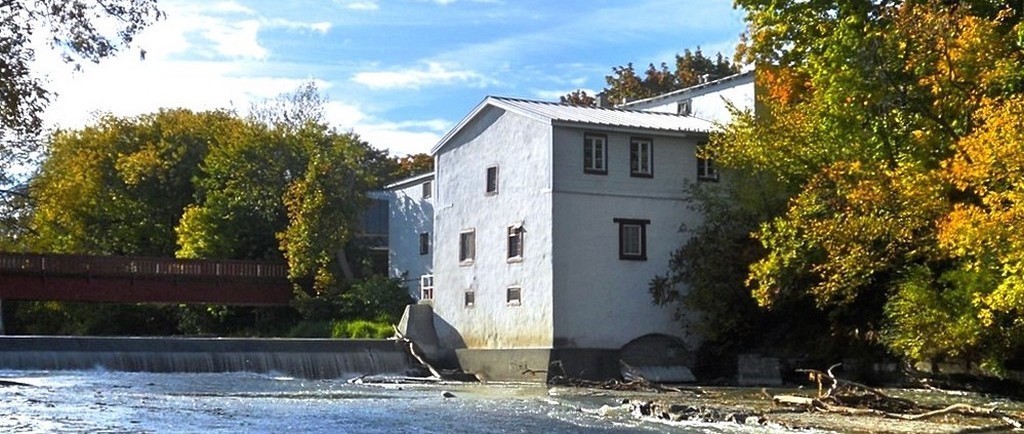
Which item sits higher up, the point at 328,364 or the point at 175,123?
the point at 175,123

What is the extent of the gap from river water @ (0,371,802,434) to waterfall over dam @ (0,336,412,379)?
1.28 m

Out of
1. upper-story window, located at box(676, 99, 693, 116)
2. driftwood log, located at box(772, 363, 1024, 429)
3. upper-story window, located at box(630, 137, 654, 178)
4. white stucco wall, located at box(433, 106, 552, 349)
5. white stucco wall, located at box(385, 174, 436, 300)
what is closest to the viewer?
driftwood log, located at box(772, 363, 1024, 429)

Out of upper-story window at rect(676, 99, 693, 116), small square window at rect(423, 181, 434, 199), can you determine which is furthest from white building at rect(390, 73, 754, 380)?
small square window at rect(423, 181, 434, 199)

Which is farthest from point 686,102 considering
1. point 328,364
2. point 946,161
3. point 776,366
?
point 946,161

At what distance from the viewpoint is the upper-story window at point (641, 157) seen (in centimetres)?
4084

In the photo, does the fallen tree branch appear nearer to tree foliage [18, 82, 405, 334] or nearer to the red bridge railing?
tree foliage [18, 82, 405, 334]

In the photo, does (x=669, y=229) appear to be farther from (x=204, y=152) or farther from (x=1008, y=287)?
(x=204, y=152)

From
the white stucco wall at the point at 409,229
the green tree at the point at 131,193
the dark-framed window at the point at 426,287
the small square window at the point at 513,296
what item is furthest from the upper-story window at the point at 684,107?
the green tree at the point at 131,193

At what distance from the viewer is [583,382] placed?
36938 millimetres

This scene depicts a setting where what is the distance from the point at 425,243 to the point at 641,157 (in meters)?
16.5

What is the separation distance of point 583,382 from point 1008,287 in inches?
531

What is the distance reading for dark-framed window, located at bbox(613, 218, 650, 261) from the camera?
40438mm

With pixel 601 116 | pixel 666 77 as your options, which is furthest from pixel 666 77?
pixel 601 116

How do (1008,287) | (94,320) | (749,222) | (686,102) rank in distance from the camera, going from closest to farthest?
(1008,287) → (749,222) → (686,102) → (94,320)
